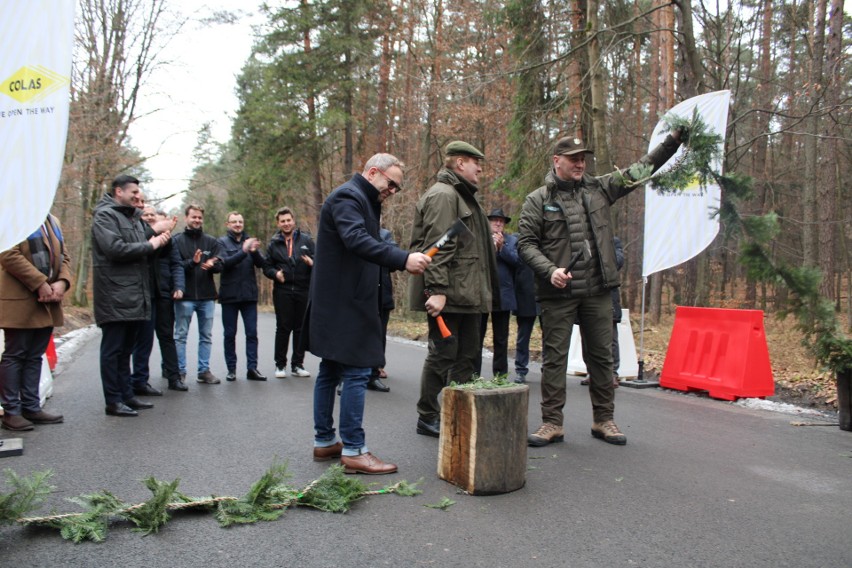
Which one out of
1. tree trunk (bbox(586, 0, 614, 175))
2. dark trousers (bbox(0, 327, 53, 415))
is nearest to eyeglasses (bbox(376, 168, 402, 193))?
dark trousers (bbox(0, 327, 53, 415))

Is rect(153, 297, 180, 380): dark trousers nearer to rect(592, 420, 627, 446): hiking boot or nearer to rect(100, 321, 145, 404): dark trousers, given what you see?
rect(100, 321, 145, 404): dark trousers

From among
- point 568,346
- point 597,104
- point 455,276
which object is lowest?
point 568,346

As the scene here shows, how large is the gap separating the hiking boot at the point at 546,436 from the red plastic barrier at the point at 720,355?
316cm

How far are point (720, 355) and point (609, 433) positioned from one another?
10.3 feet

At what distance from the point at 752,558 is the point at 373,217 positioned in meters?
2.96

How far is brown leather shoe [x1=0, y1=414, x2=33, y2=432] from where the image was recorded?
5520mm

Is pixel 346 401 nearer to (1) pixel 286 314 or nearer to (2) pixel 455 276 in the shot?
(2) pixel 455 276

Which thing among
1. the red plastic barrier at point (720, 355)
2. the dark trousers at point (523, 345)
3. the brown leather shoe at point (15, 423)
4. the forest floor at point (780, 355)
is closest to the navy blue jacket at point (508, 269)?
the dark trousers at point (523, 345)

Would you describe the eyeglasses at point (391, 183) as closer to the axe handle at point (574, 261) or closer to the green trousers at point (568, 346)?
the axe handle at point (574, 261)

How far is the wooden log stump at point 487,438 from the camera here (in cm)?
401

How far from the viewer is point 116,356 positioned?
6156 millimetres

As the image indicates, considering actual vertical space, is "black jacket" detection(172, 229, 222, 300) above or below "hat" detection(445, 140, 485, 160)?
below

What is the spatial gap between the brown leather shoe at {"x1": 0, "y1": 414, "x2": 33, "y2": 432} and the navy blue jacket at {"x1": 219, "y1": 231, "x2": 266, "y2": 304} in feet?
10.5

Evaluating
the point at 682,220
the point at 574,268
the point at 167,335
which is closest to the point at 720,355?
the point at 682,220
